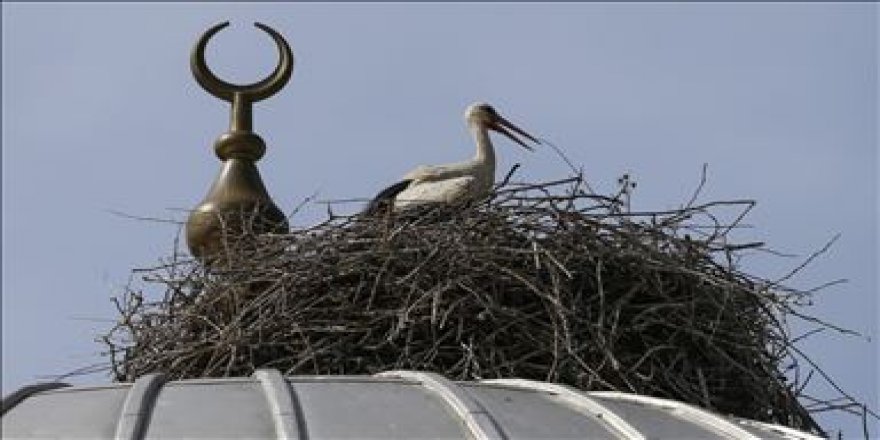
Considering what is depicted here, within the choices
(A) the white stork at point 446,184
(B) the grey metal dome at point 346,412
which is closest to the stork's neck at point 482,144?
(A) the white stork at point 446,184

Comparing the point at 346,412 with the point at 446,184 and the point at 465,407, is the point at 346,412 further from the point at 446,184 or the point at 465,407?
the point at 446,184

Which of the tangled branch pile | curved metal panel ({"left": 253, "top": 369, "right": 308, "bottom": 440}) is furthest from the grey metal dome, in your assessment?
the tangled branch pile

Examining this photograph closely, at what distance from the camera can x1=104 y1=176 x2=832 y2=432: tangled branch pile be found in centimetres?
765

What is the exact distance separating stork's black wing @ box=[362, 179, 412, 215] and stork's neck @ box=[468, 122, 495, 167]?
57 cm

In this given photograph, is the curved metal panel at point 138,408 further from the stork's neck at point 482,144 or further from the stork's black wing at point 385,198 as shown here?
the stork's neck at point 482,144

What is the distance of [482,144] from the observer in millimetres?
10109

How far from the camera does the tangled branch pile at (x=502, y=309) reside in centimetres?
765

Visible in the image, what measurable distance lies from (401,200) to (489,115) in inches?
81.4

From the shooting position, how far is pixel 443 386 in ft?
19.3

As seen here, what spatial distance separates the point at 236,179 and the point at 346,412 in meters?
3.46

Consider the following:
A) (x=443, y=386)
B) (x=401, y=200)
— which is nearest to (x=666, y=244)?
(x=401, y=200)

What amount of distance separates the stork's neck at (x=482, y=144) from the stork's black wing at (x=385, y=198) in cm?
57

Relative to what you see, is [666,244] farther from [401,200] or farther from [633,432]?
[633,432]

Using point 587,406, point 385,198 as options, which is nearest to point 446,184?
point 385,198
